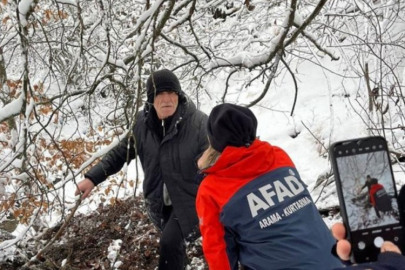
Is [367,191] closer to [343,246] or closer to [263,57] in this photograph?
[343,246]

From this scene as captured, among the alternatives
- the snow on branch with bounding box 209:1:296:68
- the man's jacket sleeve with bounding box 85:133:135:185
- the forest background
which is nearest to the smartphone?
the forest background

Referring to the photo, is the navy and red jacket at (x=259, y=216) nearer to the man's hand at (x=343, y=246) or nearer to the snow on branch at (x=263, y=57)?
the man's hand at (x=343, y=246)

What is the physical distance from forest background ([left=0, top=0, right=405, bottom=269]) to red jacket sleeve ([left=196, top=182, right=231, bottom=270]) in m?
0.59

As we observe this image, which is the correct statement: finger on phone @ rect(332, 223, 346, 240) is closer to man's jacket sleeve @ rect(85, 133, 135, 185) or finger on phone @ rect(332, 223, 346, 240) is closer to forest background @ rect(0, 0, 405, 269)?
forest background @ rect(0, 0, 405, 269)

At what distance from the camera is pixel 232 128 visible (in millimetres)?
2035

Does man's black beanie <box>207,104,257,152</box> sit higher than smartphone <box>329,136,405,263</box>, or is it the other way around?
man's black beanie <box>207,104,257,152</box>

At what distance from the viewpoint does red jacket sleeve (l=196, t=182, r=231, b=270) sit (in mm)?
1986

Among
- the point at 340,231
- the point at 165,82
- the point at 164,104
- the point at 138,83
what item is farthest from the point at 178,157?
the point at 340,231

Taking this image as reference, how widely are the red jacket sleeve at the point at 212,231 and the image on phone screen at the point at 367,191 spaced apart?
79cm

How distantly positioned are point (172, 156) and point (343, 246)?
1922 mm

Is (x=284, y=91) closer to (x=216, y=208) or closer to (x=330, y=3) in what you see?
(x=330, y=3)

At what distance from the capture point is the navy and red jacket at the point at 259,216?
1.89 meters

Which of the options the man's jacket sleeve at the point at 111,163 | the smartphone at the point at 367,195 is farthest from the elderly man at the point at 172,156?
the smartphone at the point at 367,195

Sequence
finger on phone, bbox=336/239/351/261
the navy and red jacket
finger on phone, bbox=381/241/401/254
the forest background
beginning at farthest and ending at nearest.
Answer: the forest background
the navy and red jacket
finger on phone, bbox=336/239/351/261
finger on phone, bbox=381/241/401/254
